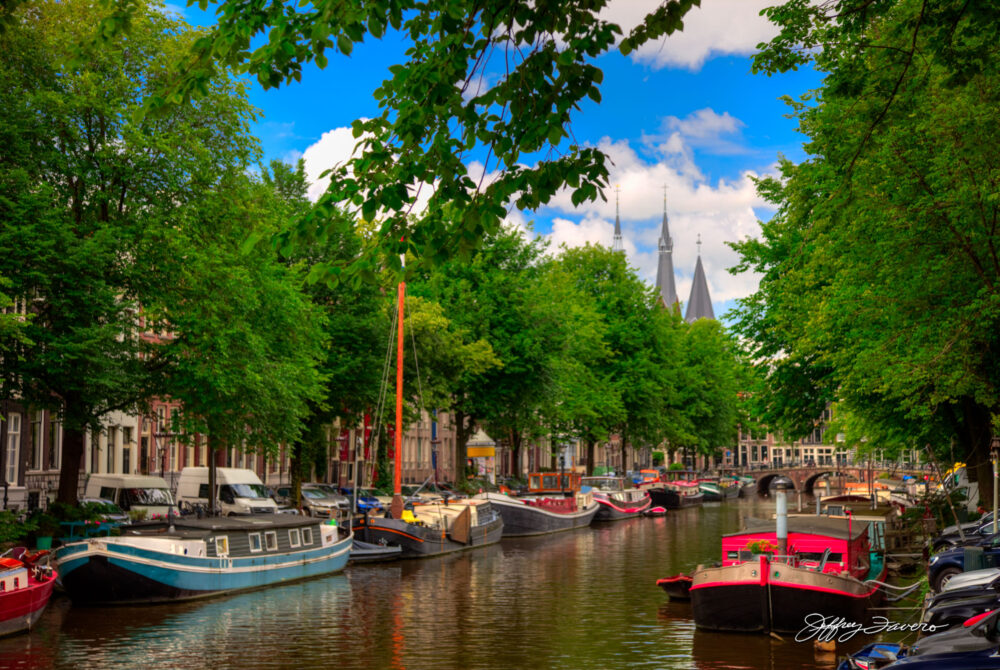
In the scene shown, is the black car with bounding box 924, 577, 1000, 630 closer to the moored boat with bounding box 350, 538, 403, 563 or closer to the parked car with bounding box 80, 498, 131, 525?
the moored boat with bounding box 350, 538, 403, 563

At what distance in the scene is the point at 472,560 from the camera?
42.0 meters

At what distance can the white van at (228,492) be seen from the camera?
48469 mm

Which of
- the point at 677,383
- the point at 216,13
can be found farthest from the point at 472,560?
the point at 677,383

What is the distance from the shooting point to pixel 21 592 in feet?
75.3

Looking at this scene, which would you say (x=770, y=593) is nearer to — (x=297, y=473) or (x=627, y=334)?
(x=297, y=473)

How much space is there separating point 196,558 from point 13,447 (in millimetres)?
17549

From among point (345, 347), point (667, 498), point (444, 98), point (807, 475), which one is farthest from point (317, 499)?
point (807, 475)

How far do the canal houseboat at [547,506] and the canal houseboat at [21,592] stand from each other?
29010 mm

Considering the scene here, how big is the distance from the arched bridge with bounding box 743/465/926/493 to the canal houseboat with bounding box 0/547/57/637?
91591 millimetres

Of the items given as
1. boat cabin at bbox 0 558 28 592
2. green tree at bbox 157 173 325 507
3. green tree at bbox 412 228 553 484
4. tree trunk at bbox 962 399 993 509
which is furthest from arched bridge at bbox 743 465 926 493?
boat cabin at bbox 0 558 28 592

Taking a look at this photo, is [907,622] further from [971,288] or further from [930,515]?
[930,515]

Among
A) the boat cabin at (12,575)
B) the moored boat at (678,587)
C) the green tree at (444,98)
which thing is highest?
the green tree at (444,98)

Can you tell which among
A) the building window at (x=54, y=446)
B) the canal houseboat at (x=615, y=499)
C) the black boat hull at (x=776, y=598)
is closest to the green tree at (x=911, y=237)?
the black boat hull at (x=776, y=598)

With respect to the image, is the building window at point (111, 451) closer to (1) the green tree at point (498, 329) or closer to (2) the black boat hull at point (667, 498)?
(1) the green tree at point (498, 329)
